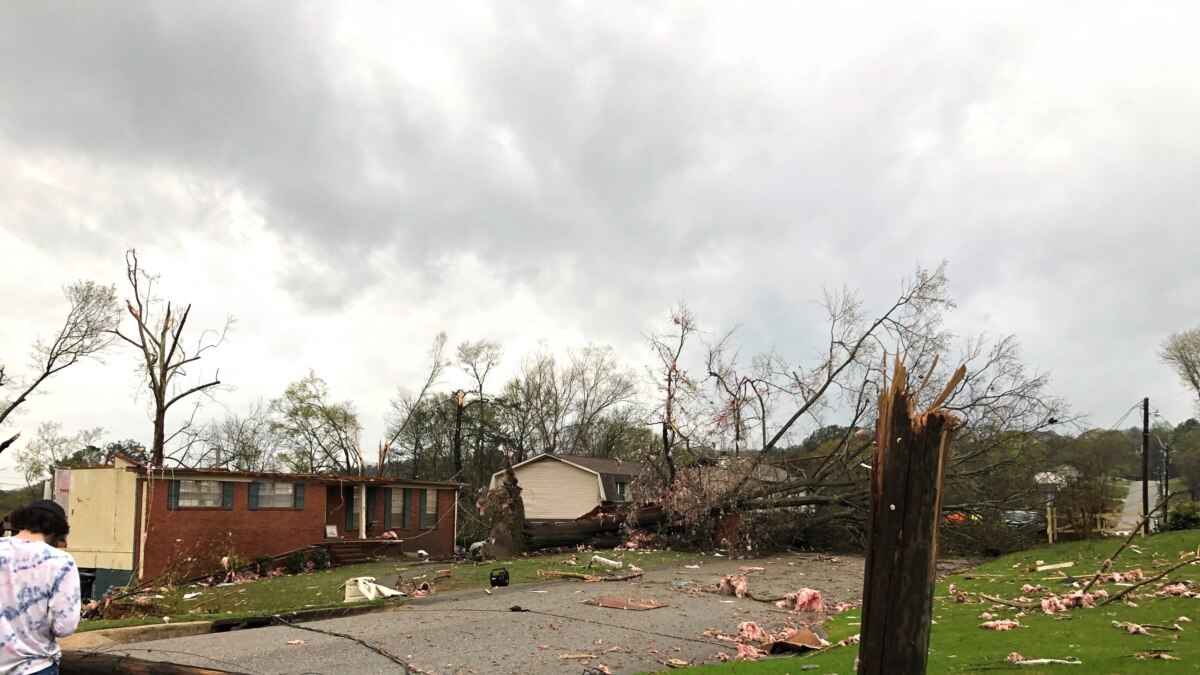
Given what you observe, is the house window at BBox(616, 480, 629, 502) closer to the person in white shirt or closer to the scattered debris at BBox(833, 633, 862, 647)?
the scattered debris at BBox(833, 633, 862, 647)

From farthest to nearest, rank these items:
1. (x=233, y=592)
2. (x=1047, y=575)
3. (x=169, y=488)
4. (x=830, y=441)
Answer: (x=830, y=441) → (x=169, y=488) → (x=233, y=592) → (x=1047, y=575)

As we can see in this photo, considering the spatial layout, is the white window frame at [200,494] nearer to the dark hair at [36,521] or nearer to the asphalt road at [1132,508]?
the dark hair at [36,521]

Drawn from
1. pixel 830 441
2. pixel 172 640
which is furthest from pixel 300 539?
pixel 830 441

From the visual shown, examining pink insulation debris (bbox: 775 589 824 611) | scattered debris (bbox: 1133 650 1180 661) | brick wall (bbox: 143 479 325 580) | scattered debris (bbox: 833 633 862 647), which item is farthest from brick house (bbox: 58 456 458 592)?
scattered debris (bbox: 1133 650 1180 661)

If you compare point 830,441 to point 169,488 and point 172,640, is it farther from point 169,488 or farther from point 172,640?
point 172,640

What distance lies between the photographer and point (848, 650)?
8930 mm

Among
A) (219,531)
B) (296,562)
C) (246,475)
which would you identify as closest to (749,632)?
(296,562)

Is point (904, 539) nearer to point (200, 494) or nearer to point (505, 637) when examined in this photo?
point (505, 637)

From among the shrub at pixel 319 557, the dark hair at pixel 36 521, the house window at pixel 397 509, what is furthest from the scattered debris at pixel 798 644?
the house window at pixel 397 509

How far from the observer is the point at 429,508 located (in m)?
32.4

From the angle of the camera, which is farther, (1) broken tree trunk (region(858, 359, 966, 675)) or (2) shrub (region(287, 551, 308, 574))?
(2) shrub (region(287, 551, 308, 574))

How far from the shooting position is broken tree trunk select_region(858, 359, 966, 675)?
4176 millimetres

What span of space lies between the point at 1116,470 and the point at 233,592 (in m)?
30.5

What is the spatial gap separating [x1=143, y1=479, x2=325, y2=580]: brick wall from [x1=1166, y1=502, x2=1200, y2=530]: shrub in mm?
28091
